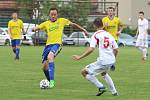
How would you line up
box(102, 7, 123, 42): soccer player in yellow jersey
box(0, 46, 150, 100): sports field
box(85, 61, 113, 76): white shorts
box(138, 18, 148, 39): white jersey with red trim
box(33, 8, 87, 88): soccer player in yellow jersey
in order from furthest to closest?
box(138, 18, 148, 39): white jersey with red trim
box(102, 7, 123, 42): soccer player in yellow jersey
box(33, 8, 87, 88): soccer player in yellow jersey
box(0, 46, 150, 100): sports field
box(85, 61, 113, 76): white shorts

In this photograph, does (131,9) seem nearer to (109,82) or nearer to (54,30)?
(54,30)

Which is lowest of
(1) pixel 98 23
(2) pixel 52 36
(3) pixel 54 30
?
(2) pixel 52 36

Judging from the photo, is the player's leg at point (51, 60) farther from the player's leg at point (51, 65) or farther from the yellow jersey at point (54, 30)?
the yellow jersey at point (54, 30)

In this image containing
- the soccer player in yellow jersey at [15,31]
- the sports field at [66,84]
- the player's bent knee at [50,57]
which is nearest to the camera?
the sports field at [66,84]

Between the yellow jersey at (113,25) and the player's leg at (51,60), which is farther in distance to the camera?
the yellow jersey at (113,25)

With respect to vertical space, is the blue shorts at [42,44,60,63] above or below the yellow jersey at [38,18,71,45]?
below

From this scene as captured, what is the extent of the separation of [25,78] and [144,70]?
5.17 metres

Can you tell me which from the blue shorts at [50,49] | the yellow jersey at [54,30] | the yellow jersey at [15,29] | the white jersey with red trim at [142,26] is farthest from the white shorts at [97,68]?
the white jersey with red trim at [142,26]

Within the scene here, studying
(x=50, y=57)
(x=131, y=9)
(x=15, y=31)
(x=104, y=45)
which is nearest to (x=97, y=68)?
(x=104, y=45)

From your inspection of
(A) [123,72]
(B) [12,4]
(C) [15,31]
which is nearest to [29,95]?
(A) [123,72]

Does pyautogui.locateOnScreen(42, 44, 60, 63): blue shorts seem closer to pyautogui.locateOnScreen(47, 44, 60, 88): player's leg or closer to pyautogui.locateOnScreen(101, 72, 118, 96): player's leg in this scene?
pyautogui.locateOnScreen(47, 44, 60, 88): player's leg

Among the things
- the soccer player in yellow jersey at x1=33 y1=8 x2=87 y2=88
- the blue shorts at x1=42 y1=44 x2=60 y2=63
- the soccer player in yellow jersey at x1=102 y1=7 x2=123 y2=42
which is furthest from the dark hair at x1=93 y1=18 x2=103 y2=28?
the soccer player in yellow jersey at x1=102 y1=7 x2=123 y2=42

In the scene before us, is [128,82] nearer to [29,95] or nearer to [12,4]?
[29,95]

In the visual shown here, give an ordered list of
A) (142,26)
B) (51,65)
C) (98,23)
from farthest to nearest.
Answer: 1. (142,26)
2. (51,65)
3. (98,23)
